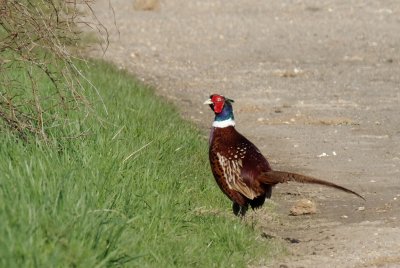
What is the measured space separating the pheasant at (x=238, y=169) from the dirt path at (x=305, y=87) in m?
0.27

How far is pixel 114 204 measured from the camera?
→ 610 centimetres

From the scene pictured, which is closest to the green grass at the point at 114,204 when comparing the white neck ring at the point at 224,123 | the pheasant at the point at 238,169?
the pheasant at the point at 238,169

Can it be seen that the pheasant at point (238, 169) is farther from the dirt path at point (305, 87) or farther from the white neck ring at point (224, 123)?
the dirt path at point (305, 87)

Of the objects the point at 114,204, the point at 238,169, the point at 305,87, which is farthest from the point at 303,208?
the point at 305,87

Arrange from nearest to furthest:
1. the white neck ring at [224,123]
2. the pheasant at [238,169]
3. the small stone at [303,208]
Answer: the pheasant at [238,169], the white neck ring at [224,123], the small stone at [303,208]

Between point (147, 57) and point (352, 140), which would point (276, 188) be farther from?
point (147, 57)

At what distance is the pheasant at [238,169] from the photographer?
281 inches

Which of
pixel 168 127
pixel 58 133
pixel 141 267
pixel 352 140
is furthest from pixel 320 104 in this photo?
pixel 141 267

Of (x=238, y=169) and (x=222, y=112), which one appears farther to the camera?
(x=222, y=112)

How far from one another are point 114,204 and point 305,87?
8.57 m

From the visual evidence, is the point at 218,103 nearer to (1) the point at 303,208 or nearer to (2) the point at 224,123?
(2) the point at 224,123

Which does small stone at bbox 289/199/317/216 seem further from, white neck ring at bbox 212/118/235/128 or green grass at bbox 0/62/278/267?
white neck ring at bbox 212/118/235/128

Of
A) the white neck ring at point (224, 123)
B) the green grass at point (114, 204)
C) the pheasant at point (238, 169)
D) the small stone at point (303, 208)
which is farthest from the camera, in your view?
the small stone at point (303, 208)

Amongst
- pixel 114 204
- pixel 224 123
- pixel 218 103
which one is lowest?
pixel 114 204
